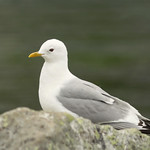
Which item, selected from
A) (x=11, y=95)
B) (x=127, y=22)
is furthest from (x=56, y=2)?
(x=11, y=95)

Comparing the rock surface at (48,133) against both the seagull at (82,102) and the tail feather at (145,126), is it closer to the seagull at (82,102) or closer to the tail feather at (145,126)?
the tail feather at (145,126)

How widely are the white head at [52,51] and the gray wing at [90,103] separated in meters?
0.41

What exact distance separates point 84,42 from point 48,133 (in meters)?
18.7

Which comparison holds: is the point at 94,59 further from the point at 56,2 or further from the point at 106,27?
the point at 56,2

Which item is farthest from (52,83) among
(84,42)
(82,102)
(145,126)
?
(84,42)

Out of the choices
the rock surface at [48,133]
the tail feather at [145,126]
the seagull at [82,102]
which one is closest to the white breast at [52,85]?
the seagull at [82,102]

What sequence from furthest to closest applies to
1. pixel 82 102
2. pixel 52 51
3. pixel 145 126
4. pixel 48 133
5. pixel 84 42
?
pixel 84 42
pixel 52 51
pixel 82 102
pixel 145 126
pixel 48 133

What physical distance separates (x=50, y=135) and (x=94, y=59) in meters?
16.0

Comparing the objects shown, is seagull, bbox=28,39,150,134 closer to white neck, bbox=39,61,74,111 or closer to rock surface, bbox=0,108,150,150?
white neck, bbox=39,61,74,111

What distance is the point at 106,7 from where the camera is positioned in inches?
1230

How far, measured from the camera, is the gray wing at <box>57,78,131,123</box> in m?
6.68

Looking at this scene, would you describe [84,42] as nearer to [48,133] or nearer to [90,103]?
[90,103]

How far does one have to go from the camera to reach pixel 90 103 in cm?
672

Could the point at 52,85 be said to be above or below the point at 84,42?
above
